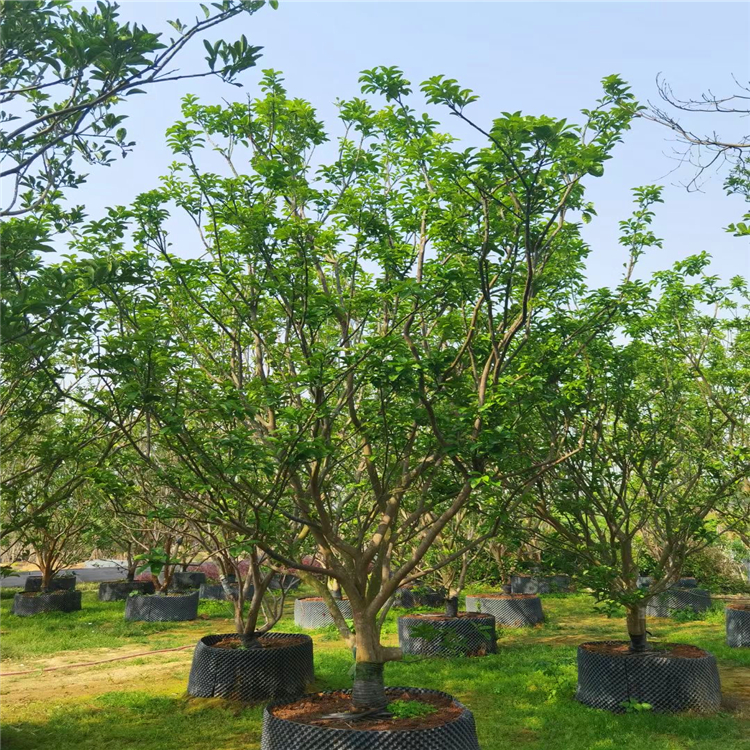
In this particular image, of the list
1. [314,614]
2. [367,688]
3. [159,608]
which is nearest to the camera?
[367,688]

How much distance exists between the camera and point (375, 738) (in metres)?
6.43

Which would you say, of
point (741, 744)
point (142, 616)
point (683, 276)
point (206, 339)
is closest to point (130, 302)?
point (206, 339)

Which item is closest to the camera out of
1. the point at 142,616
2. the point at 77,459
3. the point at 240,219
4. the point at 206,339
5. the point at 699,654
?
the point at 240,219

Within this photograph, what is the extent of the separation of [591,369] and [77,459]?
589 cm

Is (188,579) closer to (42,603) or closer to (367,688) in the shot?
(42,603)

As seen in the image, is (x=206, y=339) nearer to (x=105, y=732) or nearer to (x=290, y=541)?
(x=290, y=541)

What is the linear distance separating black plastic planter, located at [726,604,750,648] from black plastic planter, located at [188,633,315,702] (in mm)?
9065

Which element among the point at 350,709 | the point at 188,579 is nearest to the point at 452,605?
the point at 350,709

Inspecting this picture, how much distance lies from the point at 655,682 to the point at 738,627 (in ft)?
19.8

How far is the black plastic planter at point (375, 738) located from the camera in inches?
253

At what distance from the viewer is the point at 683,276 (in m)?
10.4

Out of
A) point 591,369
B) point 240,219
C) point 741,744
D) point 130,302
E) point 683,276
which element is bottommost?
point 741,744

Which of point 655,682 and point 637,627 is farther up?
point 637,627

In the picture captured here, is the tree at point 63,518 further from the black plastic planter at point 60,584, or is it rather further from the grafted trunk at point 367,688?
the grafted trunk at point 367,688
